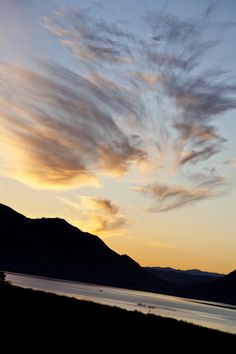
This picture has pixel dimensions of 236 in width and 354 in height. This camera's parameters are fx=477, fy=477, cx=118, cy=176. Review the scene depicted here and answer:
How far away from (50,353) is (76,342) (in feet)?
12.4

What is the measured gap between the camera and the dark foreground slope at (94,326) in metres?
25.3

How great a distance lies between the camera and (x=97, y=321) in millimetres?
31766

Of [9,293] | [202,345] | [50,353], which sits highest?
[9,293]

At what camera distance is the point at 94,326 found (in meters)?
29.6

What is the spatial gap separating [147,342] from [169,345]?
128 cm

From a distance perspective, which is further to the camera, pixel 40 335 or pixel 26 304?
pixel 26 304

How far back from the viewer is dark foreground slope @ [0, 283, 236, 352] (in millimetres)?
25344

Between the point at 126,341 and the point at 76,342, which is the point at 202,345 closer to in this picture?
the point at 126,341

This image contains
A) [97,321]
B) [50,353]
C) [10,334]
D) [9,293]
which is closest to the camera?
[50,353]

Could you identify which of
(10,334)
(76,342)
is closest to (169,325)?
(76,342)

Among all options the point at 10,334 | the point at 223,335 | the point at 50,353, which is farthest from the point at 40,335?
the point at 223,335

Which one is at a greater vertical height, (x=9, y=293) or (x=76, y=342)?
(x=9, y=293)

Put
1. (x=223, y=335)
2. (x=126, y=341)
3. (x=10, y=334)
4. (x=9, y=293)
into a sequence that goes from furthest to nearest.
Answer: (x=9, y=293), (x=223, y=335), (x=126, y=341), (x=10, y=334)

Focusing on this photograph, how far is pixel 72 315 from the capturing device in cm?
3288
